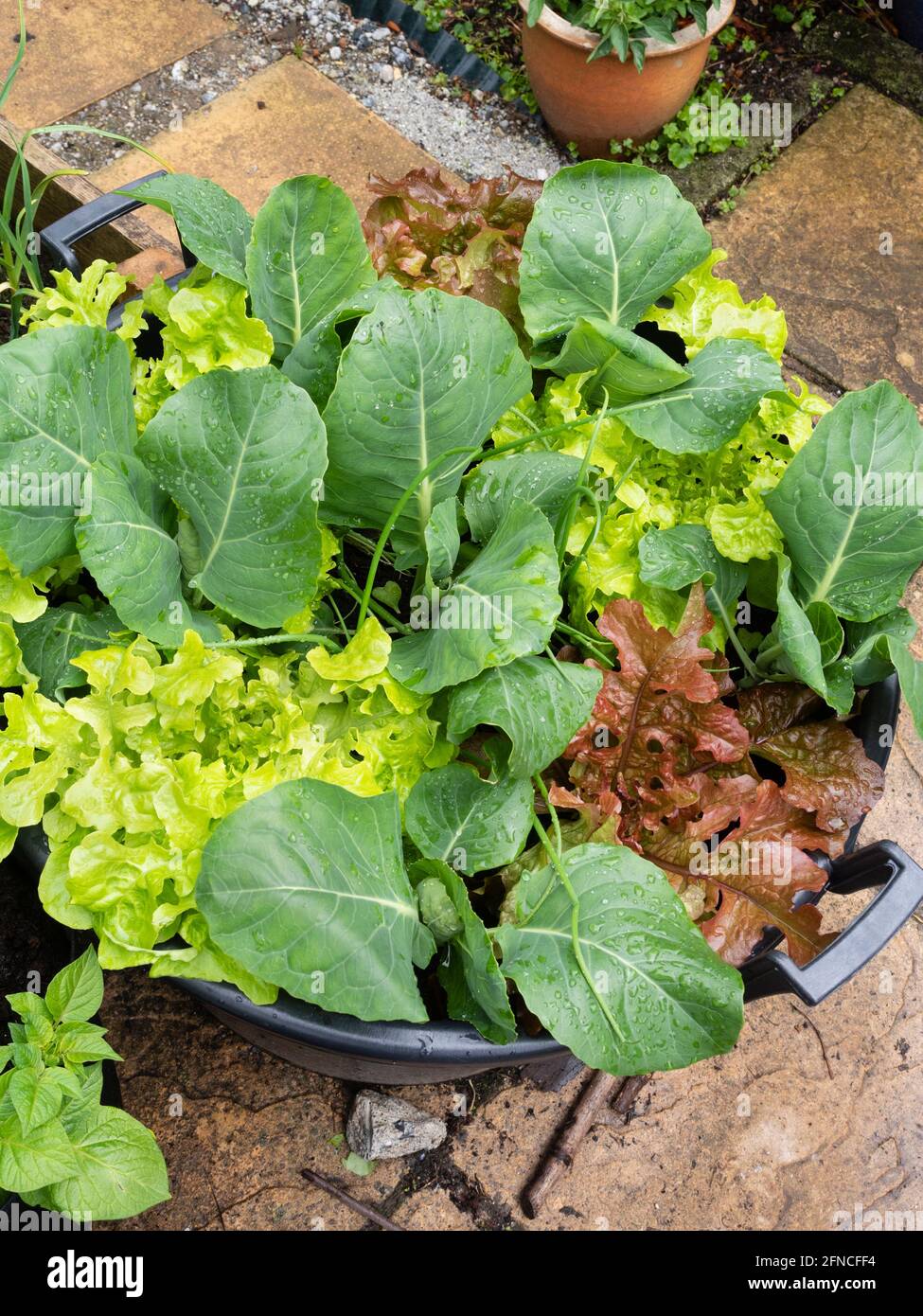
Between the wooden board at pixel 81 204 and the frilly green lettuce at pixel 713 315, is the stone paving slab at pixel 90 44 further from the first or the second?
the frilly green lettuce at pixel 713 315

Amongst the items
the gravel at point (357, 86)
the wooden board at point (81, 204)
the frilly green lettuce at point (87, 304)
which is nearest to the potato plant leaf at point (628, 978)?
the frilly green lettuce at point (87, 304)

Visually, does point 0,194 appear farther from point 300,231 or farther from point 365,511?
point 365,511

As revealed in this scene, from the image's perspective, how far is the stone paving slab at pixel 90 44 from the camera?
2301 millimetres

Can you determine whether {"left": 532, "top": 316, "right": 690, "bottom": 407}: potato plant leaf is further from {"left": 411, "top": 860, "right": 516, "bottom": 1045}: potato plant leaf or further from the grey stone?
the grey stone

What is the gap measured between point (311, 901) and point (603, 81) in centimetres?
209

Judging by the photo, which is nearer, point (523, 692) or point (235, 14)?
point (523, 692)

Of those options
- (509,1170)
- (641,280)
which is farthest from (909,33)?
(509,1170)

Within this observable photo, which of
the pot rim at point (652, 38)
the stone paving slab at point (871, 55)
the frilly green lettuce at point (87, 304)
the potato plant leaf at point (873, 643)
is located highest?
the pot rim at point (652, 38)

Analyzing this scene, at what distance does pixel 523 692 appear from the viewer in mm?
1109

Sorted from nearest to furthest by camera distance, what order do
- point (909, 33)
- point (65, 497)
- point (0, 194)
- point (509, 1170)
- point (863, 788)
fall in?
1. point (65, 497)
2. point (863, 788)
3. point (509, 1170)
4. point (0, 194)
5. point (909, 33)

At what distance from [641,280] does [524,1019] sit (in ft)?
2.93

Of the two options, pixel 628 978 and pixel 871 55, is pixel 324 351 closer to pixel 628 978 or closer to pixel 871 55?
pixel 628 978

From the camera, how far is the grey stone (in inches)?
61.6

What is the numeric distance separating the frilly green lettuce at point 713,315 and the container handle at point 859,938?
67 cm
